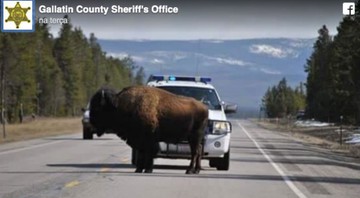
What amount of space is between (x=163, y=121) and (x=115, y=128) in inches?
40.0

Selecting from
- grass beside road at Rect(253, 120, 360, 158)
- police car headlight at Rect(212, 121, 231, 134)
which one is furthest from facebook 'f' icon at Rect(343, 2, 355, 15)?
police car headlight at Rect(212, 121, 231, 134)

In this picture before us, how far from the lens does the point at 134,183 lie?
15.3 meters

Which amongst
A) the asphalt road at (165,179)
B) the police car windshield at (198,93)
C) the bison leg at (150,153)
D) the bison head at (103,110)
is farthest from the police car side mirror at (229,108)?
the bison head at (103,110)

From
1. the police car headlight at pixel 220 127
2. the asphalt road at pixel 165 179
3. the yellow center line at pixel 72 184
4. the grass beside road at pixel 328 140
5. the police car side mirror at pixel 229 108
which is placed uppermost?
the police car side mirror at pixel 229 108

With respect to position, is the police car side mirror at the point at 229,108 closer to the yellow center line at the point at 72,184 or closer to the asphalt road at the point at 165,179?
the asphalt road at the point at 165,179

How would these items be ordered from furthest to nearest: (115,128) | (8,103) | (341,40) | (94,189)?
(8,103) → (341,40) → (115,128) → (94,189)

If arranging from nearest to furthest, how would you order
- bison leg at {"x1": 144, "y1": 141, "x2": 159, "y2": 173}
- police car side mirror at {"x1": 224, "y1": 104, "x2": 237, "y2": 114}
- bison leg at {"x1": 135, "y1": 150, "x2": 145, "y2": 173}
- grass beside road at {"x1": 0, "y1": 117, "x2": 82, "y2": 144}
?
bison leg at {"x1": 144, "y1": 141, "x2": 159, "y2": 173}, bison leg at {"x1": 135, "y1": 150, "x2": 145, "y2": 173}, police car side mirror at {"x1": 224, "y1": 104, "x2": 237, "y2": 114}, grass beside road at {"x1": 0, "y1": 117, "x2": 82, "y2": 144}

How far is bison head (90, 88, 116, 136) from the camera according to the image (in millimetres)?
16062

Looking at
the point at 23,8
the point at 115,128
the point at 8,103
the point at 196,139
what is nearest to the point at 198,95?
the point at 196,139

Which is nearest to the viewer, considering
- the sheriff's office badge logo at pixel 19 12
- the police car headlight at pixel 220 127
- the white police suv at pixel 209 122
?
the white police suv at pixel 209 122

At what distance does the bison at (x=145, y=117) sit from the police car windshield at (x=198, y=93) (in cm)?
237

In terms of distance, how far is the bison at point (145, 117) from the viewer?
16203mm

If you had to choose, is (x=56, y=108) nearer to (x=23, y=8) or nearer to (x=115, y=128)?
(x=23, y=8)

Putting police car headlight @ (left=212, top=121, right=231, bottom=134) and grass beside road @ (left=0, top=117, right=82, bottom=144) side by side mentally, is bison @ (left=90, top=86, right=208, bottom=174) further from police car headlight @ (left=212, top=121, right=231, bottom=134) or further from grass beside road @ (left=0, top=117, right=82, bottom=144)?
grass beside road @ (left=0, top=117, right=82, bottom=144)
